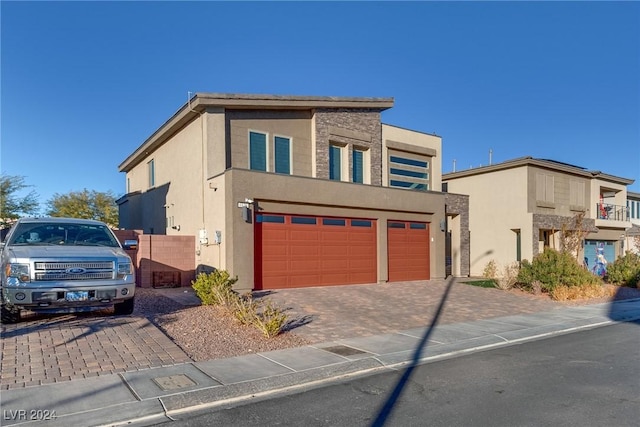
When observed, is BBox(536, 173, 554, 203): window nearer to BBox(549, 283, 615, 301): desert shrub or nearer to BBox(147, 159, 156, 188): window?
BBox(549, 283, 615, 301): desert shrub

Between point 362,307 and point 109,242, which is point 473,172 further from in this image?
point 109,242

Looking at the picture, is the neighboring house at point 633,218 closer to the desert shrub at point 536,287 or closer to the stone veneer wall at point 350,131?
the desert shrub at point 536,287

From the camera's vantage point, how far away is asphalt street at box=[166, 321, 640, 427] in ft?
17.1

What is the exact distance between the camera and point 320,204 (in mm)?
16328

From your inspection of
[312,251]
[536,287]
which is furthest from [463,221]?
[312,251]

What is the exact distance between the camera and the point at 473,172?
26.0 m

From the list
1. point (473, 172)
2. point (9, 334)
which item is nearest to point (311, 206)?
point (9, 334)

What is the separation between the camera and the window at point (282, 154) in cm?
1733

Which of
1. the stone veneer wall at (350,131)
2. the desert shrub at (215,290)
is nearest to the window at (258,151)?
the stone veneer wall at (350,131)

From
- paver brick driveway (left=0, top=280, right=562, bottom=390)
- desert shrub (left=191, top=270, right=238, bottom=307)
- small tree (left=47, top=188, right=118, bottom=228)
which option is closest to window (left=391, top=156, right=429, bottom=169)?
paver brick driveway (left=0, top=280, right=562, bottom=390)

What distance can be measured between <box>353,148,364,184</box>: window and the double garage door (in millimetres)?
2171

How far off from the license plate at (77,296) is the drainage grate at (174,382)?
9.81 ft

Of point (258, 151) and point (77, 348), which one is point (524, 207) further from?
point (77, 348)

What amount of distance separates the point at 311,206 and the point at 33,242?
883 centimetres
